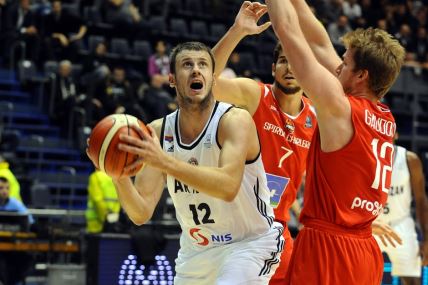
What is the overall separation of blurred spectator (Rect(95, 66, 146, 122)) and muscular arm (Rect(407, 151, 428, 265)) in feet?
21.4

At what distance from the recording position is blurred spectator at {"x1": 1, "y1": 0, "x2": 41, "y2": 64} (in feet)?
54.2

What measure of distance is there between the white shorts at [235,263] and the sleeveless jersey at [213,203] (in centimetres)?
5

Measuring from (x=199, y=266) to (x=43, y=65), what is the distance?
12093 mm

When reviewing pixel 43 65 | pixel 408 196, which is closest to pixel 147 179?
pixel 408 196

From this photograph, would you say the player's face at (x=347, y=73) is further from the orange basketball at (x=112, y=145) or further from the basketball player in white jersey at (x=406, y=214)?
the basketball player in white jersey at (x=406, y=214)

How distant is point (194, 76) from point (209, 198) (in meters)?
0.71

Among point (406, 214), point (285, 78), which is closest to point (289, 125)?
point (285, 78)

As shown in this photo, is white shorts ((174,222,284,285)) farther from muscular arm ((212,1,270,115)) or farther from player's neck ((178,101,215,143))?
muscular arm ((212,1,270,115))

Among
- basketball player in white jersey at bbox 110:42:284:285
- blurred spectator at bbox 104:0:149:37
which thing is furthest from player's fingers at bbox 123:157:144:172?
blurred spectator at bbox 104:0:149:37

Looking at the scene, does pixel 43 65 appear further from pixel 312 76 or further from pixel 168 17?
pixel 312 76

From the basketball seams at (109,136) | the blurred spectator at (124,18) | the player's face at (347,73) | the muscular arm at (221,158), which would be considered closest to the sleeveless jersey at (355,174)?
the player's face at (347,73)

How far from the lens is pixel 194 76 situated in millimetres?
5227

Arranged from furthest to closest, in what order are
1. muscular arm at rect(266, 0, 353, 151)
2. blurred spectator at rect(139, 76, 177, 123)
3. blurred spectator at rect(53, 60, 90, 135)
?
blurred spectator at rect(139, 76, 177, 123), blurred spectator at rect(53, 60, 90, 135), muscular arm at rect(266, 0, 353, 151)

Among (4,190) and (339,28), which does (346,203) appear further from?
(339,28)
